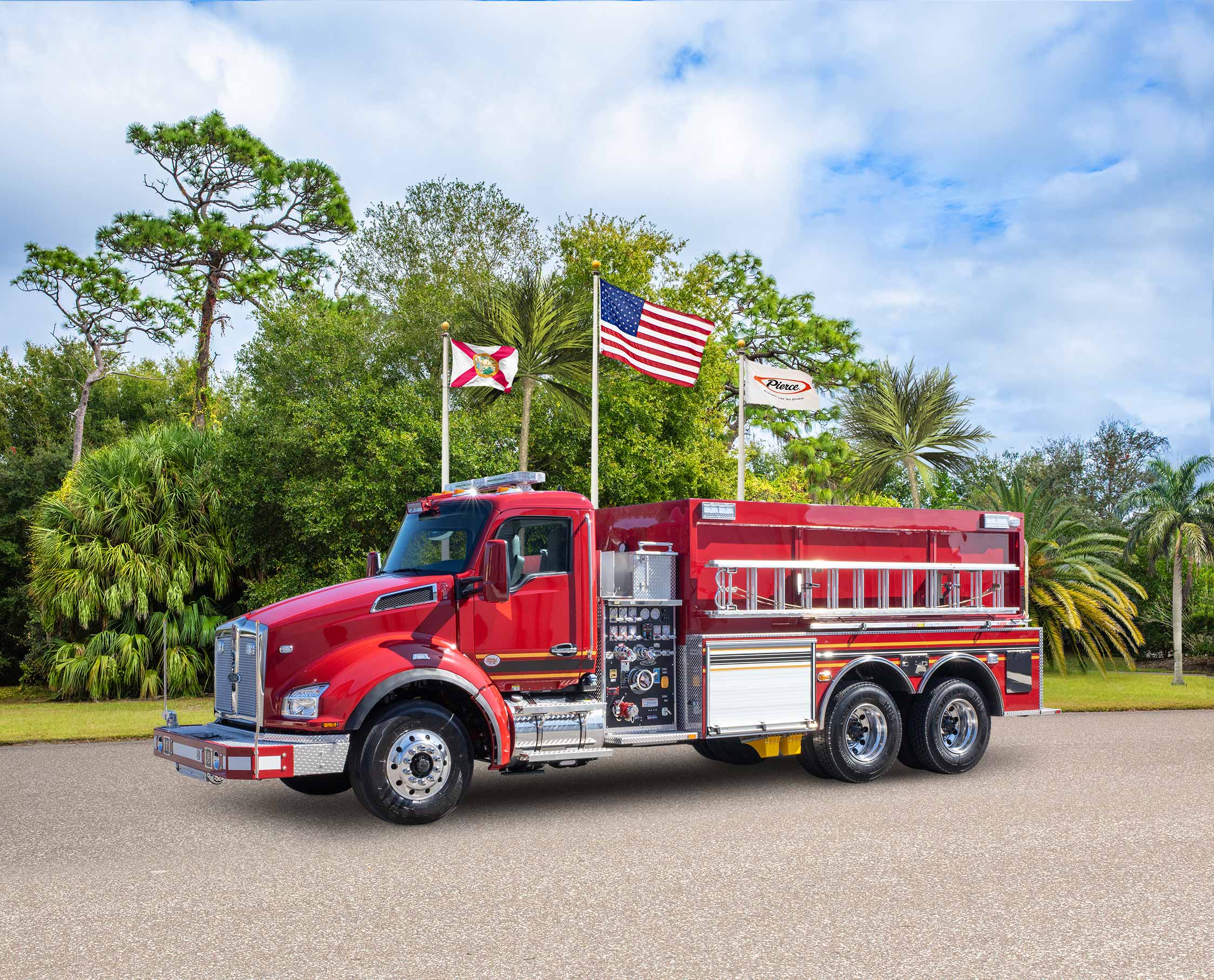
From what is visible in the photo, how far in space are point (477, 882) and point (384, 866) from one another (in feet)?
2.60

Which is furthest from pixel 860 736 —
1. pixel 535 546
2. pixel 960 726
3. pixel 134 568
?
pixel 134 568

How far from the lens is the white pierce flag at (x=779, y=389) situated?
15211 mm

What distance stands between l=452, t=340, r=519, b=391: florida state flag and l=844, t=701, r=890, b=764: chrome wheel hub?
23.7 ft

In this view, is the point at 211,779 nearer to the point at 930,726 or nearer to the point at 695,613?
the point at 695,613

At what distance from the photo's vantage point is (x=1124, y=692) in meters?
22.7

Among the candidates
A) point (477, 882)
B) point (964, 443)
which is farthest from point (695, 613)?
point (964, 443)

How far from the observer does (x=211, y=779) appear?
8742 millimetres

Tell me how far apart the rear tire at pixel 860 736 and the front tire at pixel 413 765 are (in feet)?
12.6

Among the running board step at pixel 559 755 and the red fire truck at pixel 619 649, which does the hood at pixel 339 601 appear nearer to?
the red fire truck at pixel 619 649

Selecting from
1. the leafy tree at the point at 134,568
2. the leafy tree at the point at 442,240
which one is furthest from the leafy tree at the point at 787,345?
the leafy tree at the point at 134,568

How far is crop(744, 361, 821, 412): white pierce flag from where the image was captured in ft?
49.9

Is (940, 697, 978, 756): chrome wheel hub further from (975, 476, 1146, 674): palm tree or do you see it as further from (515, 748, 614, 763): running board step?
(975, 476, 1146, 674): palm tree

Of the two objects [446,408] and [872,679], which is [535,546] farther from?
[446,408]

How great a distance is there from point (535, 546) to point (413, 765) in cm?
213
